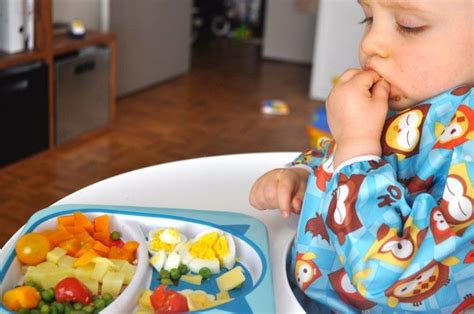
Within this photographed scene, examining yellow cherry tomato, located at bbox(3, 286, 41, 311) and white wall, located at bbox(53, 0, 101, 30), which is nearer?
yellow cherry tomato, located at bbox(3, 286, 41, 311)

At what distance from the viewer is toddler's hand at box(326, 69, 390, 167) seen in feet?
2.32

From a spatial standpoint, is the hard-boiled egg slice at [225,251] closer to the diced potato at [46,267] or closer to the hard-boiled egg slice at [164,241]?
the hard-boiled egg slice at [164,241]

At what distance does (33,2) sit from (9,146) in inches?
24.0

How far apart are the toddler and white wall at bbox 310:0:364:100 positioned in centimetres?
319

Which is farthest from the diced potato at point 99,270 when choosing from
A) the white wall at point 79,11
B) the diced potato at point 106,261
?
the white wall at point 79,11

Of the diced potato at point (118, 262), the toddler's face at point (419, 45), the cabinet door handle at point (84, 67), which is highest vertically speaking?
the toddler's face at point (419, 45)

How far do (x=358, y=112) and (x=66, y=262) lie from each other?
38 centimetres

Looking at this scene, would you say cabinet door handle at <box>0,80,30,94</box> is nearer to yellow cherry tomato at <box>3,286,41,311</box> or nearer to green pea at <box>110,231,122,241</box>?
green pea at <box>110,231,122,241</box>

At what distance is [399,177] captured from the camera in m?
0.76

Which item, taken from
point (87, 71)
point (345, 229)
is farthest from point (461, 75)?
point (87, 71)

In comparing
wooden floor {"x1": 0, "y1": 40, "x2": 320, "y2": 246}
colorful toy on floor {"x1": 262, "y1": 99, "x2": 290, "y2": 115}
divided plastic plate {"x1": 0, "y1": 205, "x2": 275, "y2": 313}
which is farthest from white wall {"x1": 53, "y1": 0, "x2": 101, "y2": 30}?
divided plastic plate {"x1": 0, "y1": 205, "x2": 275, "y2": 313}

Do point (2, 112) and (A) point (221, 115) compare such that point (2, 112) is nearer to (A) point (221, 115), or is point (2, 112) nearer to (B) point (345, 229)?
(A) point (221, 115)

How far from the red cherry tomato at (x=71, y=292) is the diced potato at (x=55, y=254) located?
0.20ft

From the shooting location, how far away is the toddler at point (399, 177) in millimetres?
666
